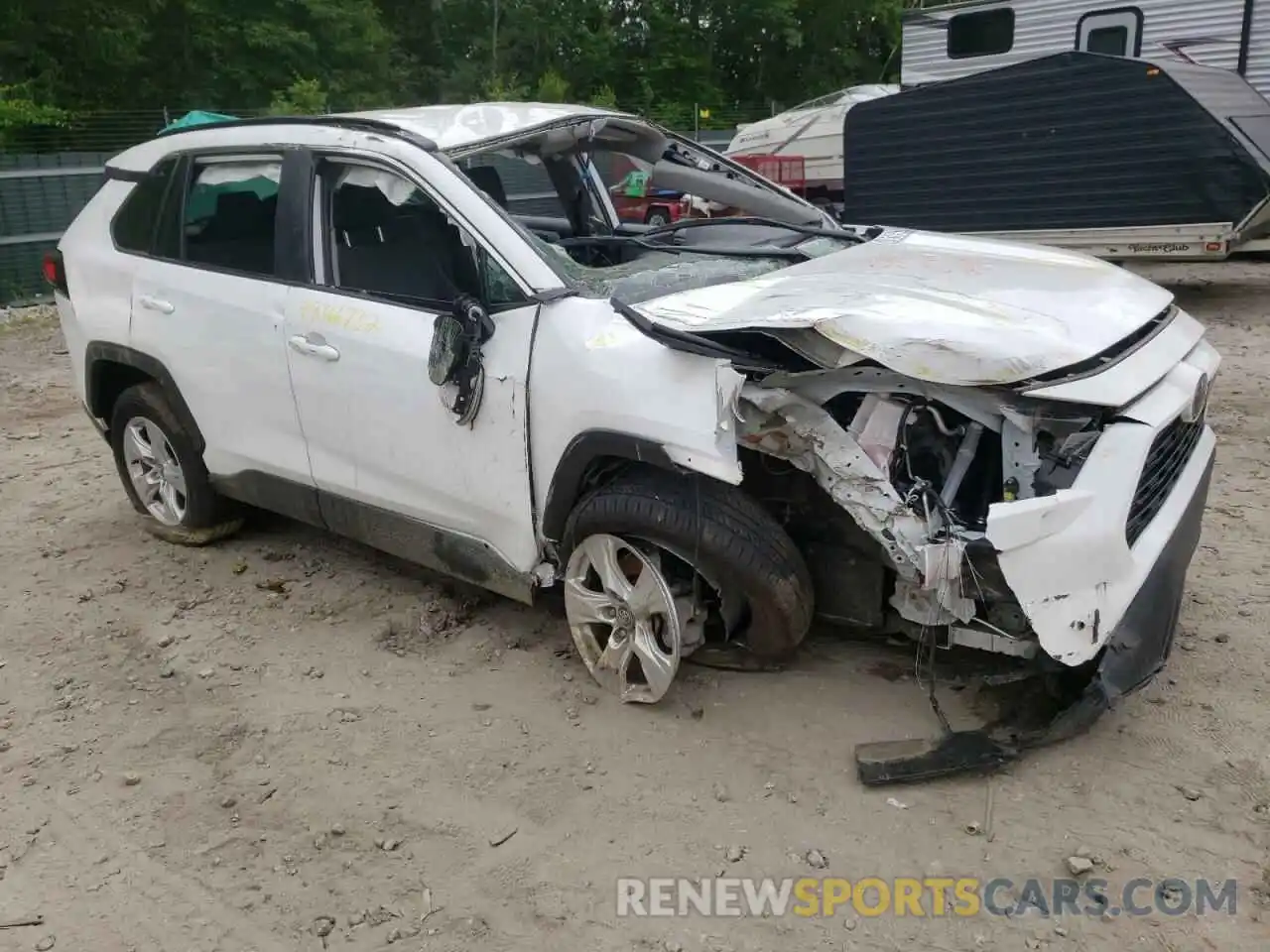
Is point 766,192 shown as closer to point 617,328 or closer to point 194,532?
point 617,328

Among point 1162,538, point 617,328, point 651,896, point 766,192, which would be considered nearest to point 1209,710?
point 1162,538

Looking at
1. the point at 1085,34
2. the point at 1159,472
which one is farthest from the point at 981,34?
the point at 1159,472

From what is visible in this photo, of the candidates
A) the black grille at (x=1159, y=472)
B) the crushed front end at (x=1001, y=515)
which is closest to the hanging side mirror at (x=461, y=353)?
the crushed front end at (x=1001, y=515)

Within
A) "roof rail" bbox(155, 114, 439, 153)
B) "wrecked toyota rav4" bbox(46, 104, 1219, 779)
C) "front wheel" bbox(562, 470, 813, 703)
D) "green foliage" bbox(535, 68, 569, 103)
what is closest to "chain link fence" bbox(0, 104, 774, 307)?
"roof rail" bbox(155, 114, 439, 153)

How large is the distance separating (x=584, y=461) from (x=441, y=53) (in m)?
27.5

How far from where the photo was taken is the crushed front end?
2.62 metres

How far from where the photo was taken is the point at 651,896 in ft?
8.71

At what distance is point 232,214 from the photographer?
14.1 feet

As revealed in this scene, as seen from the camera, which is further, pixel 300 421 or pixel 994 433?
pixel 300 421

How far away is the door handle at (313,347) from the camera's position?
3738mm

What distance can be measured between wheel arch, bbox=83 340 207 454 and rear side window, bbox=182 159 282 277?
1.66 feet

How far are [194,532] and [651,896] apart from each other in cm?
315

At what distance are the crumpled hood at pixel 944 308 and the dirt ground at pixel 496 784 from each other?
1.17 meters

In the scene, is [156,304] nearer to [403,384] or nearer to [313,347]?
[313,347]
